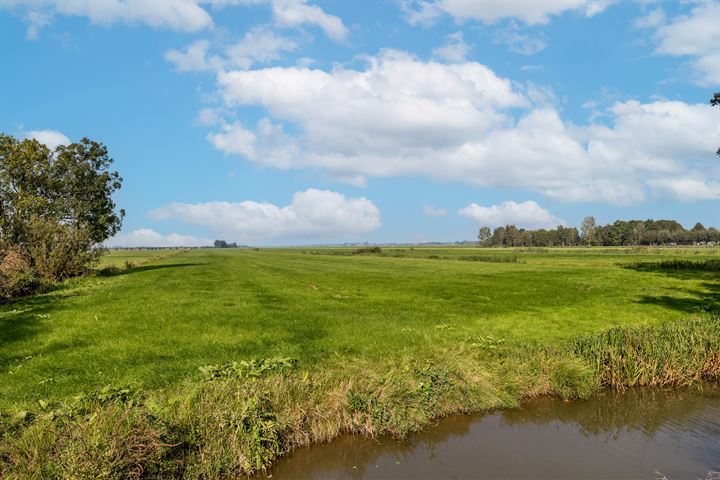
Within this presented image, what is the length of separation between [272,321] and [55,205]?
148 feet

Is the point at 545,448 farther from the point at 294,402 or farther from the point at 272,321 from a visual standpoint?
the point at 272,321

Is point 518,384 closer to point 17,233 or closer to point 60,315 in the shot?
point 60,315

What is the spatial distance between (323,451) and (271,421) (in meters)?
1.60

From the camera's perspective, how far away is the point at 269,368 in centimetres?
1363

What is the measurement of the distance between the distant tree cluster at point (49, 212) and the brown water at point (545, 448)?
33947mm

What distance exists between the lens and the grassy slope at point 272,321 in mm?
14789

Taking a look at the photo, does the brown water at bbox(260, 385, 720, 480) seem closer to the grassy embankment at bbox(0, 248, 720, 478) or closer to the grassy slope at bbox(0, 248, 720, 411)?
the grassy embankment at bbox(0, 248, 720, 478)

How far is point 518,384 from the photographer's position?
14039mm

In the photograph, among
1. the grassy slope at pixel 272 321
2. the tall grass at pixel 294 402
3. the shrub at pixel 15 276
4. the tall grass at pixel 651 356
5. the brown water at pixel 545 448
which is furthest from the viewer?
the shrub at pixel 15 276

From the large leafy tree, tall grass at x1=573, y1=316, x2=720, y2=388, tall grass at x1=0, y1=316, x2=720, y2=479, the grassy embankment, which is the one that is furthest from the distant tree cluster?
tall grass at x1=573, y1=316, x2=720, y2=388

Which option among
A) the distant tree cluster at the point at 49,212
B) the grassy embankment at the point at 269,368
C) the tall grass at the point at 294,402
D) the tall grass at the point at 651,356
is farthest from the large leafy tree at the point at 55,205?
the tall grass at the point at 651,356

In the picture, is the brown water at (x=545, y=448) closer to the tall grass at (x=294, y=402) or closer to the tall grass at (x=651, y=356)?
the tall grass at (x=294, y=402)

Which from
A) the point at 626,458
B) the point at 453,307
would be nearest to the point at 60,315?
the point at 453,307

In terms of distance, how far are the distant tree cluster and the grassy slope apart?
5.94 metres
